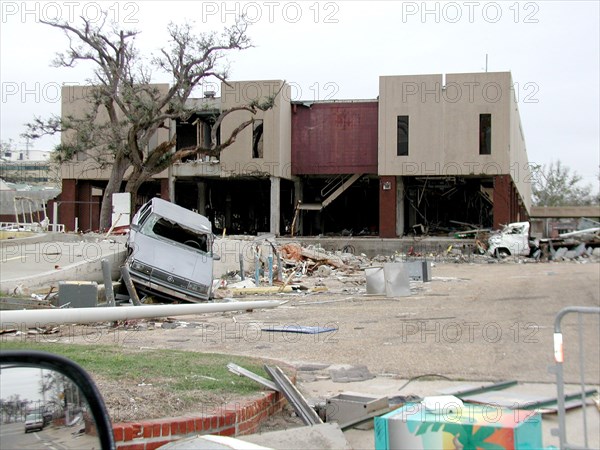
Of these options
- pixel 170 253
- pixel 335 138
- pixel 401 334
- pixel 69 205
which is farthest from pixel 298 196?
pixel 401 334

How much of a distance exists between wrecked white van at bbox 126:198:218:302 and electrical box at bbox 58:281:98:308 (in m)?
2.13

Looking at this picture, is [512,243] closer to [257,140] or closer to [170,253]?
[257,140]

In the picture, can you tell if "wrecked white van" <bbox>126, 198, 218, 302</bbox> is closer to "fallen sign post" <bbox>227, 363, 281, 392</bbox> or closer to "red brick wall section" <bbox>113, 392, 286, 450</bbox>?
"fallen sign post" <bbox>227, 363, 281, 392</bbox>

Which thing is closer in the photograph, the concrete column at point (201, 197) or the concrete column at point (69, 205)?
the concrete column at point (69, 205)

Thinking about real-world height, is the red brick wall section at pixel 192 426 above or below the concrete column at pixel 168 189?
below

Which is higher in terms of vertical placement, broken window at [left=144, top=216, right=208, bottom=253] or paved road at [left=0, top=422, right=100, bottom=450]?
broken window at [left=144, top=216, right=208, bottom=253]

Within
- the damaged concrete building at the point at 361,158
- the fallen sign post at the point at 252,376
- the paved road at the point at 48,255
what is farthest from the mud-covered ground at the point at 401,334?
the damaged concrete building at the point at 361,158

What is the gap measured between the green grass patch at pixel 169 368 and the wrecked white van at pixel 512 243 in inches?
1190

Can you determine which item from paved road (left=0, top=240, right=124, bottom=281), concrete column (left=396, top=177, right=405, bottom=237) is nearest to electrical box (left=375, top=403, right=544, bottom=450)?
paved road (left=0, top=240, right=124, bottom=281)

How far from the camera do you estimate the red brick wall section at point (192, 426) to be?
15.5ft

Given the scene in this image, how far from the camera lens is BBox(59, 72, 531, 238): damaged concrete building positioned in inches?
1571

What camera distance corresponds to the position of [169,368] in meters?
6.74

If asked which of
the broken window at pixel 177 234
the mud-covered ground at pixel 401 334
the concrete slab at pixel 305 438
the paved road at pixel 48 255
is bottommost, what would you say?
the mud-covered ground at pixel 401 334

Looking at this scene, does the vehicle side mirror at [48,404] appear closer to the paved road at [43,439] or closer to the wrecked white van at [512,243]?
the paved road at [43,439]
